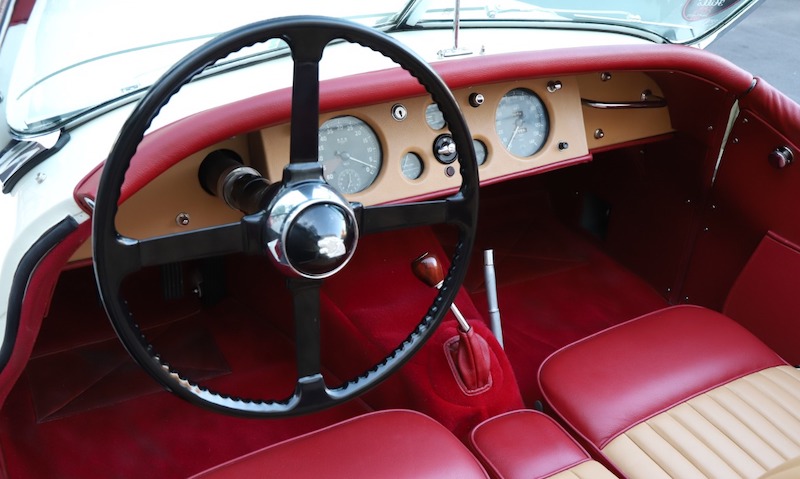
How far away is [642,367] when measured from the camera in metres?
1.59

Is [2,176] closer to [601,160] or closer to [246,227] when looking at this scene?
[246,227]

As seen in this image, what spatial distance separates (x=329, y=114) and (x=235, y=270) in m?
0.94

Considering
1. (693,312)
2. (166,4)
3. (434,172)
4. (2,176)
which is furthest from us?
(693,312)

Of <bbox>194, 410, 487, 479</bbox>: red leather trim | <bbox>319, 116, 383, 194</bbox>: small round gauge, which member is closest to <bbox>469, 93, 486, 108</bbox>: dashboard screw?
<bbox>319, 116, 383, 194</bbox>: small round gauge

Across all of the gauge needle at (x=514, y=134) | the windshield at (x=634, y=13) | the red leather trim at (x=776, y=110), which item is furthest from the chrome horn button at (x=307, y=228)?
the red leather trim at (x=776, y=110)

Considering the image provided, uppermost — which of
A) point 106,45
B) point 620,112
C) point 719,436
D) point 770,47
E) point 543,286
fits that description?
point 106,45

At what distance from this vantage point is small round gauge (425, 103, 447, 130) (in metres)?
1.62

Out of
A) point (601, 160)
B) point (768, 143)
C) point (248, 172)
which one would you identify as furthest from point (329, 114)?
point (601, 160)

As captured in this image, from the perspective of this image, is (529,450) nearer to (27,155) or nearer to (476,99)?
(476,99)

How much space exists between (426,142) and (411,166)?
0.21ft

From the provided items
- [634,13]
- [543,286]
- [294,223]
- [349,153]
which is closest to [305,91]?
[294,223]

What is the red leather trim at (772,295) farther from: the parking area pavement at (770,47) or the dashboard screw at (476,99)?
the parking area pavement at (770,47)

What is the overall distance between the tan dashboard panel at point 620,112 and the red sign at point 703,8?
0.70ft

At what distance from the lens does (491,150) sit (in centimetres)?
173
